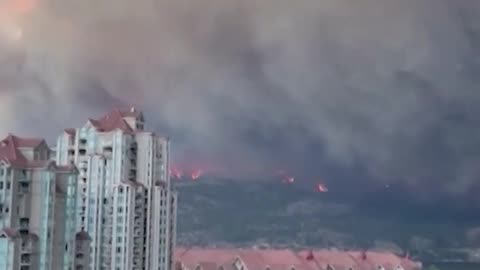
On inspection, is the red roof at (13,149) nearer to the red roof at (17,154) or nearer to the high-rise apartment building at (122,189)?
the red roof at (17,154)

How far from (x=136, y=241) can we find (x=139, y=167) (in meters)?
1.25

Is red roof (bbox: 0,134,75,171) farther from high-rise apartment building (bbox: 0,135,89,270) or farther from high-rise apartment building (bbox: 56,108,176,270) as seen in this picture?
high-rise apartment building (bbox: 56,108,176,270)

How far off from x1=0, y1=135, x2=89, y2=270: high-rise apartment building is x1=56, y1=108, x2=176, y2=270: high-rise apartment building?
1833 millimetres

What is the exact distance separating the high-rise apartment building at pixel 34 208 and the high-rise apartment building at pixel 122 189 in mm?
1833

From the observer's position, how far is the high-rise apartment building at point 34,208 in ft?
35.1

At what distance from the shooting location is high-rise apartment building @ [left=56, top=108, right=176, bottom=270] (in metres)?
13.7

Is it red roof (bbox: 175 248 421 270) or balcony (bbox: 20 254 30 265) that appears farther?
red roof (bbox: 175 248 421 270)

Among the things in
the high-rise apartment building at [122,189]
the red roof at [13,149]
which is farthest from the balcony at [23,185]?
the high-rise apartment building at [122,189]

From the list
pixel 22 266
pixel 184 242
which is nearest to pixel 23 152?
pixel 22 266

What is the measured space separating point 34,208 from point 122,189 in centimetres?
291

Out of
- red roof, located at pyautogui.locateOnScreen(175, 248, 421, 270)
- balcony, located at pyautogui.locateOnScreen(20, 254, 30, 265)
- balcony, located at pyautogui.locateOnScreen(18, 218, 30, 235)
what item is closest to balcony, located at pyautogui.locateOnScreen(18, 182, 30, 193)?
balcony, located at pyautogui.locateOnScreen(18, 218, 30, 235)

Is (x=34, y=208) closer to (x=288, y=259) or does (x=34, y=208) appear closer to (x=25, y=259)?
(x=25, y=259)

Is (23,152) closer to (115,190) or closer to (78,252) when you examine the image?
(78,252)

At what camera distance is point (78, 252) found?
1188 centimetres
